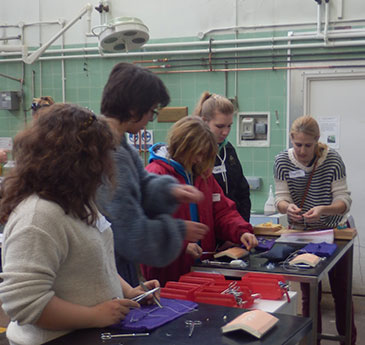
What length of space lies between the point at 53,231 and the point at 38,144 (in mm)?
210

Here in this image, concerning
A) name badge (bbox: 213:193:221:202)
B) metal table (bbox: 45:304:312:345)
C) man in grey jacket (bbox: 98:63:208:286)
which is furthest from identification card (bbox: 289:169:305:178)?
metal table (bbox: 45:304:312:345)

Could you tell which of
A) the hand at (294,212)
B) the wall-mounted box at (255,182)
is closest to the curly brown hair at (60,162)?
the hand at (294,212)

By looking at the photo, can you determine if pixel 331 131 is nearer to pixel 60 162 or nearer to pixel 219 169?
pixel 219 169

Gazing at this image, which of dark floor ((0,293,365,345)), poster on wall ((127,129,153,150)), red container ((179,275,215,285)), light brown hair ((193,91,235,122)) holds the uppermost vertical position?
light brown hair ((193,91,235,122))

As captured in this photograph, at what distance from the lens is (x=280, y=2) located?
15.1ft

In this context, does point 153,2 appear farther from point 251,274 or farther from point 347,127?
point 251,274

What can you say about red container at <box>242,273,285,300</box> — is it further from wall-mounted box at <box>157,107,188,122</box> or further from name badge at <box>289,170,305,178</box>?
wall-mounted box at <box>157,107,188,122</box>

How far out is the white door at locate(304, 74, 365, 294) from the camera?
4.48 meters

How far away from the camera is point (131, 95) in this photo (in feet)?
5.64

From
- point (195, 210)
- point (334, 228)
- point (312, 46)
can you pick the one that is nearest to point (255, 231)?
point (334, 228)

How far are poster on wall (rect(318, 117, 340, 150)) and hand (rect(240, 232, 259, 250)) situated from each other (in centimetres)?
233

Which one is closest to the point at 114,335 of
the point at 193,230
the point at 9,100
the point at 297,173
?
the point at 193,230

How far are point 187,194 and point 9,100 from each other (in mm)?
4065

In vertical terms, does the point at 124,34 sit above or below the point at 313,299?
above
